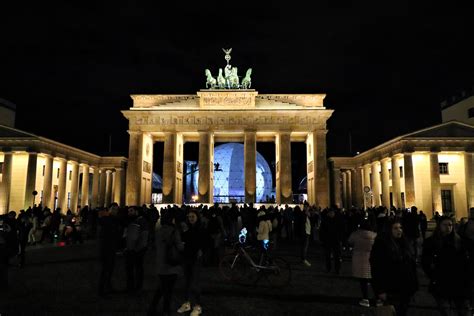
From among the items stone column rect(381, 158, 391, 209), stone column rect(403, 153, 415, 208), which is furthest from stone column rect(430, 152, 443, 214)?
stone column rect(381, 158, 391, 209)

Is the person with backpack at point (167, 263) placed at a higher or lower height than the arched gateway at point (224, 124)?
lower

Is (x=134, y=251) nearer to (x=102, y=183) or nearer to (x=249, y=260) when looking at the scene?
(x=249, y=260)

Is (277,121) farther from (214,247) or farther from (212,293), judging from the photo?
(212,293)

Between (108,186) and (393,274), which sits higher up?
(108,186)

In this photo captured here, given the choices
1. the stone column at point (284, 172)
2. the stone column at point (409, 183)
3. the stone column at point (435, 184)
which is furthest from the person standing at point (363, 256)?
the stone column at point (284, 172)

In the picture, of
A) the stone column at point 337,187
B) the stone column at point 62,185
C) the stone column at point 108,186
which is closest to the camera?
the stone column at point 62,185

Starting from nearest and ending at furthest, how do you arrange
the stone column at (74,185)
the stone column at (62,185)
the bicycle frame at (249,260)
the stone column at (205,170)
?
1. the bicycle frame at (249,260)
2. the stone column at (205,170)
3. the stone column at (62,185)
4. the stone column at (74,185)

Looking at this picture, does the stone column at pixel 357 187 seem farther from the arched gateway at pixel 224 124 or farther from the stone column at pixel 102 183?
the stone column at pixel 102 183

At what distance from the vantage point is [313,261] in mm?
16031

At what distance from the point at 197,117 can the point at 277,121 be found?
9.92 metres

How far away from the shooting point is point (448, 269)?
5.85 m

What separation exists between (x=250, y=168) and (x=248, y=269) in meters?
34.8

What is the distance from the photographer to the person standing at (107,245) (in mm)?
9789

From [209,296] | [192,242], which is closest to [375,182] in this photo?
[209,296]
